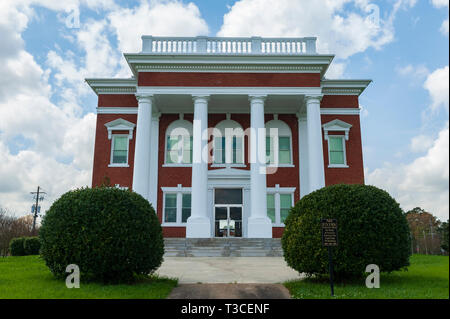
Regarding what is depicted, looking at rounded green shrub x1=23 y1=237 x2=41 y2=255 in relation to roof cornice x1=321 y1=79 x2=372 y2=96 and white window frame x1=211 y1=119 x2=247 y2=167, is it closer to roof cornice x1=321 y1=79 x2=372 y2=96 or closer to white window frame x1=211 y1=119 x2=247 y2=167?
white window frame x1=211 y1=119 x2=247 y2=167

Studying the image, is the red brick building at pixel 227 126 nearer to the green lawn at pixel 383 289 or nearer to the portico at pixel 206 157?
the portico at pixel 206 157

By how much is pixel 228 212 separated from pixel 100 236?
17474mm

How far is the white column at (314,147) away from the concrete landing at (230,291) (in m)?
14.3

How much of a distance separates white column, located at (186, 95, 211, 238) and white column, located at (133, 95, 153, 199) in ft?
9.59

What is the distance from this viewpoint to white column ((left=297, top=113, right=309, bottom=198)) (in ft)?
85.4

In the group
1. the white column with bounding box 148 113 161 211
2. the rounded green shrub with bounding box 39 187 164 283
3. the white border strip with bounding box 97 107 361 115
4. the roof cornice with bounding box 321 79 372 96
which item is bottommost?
the rounded green shrub with bounding box 39 187 164 283

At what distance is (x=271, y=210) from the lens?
2589 centimetres

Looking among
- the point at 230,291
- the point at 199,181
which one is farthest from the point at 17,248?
the point at 230,291

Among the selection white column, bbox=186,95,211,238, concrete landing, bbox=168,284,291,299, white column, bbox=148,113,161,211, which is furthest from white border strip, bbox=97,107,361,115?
concrete landing, bbox=168,284,291,299

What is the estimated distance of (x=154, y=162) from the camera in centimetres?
2630

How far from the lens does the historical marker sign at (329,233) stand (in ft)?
27.2

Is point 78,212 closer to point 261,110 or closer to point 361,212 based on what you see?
point 361,212

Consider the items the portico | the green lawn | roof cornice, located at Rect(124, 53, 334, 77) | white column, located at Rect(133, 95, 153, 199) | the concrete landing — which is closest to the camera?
the green lawn
